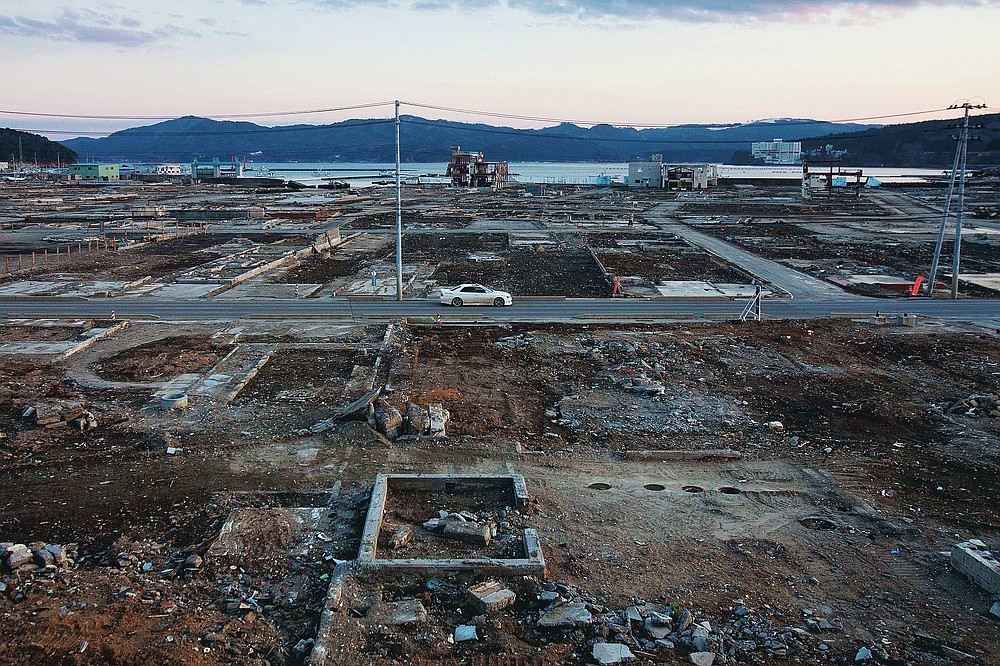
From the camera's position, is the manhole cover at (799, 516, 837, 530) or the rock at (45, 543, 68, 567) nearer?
the rock at (45, 543, 68, 567)

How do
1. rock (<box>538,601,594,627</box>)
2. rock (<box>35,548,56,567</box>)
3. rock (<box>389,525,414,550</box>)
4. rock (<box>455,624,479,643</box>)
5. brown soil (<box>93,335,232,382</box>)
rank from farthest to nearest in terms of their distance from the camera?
brown soil (<box>93,335,232,382</box>), rock (<box>389,525,414,550</box>), rock (<box>35,548,56,567</box>), rock (<box>538,601,594,627</box>), rock (<box>455,624,479,643</box>)

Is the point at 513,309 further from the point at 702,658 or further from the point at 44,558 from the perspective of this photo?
the point at 702,658

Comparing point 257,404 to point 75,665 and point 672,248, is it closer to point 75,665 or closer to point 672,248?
point 75,665

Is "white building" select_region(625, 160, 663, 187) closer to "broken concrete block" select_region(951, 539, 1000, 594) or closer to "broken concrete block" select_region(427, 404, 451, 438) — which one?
"broken concrete block" select_region(427, 404, 451, 438)

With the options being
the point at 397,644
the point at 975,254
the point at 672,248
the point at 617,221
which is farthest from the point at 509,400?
the point at 617,221

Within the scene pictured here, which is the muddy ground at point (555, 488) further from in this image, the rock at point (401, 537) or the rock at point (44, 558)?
the rock at point (401, 537)

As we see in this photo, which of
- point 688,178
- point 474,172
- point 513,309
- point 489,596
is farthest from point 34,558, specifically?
point 474,172

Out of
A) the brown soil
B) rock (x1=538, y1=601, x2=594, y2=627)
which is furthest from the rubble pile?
the brown soil
